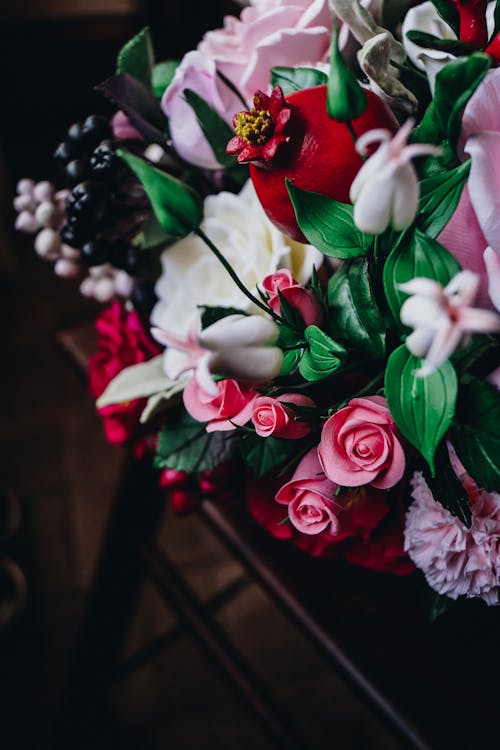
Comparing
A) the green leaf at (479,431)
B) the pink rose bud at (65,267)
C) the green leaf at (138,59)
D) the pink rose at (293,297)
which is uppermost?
the green leaf at (138,59)

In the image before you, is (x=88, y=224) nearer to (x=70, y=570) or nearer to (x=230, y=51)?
(x=230, y=51)

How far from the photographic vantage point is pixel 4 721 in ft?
3.71

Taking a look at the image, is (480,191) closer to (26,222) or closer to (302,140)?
(302,140)

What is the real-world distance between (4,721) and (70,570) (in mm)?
281

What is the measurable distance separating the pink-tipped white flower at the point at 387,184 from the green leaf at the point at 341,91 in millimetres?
36

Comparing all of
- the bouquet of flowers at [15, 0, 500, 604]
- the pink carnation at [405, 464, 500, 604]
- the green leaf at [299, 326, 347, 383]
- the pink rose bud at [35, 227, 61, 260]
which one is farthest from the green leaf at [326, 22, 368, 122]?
the pink rose bud at [35, 227, 61, 260]

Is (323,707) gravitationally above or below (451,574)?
below

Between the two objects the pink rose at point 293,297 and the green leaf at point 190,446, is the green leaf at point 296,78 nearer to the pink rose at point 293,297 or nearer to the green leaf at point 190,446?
the pink rose at point 293,297

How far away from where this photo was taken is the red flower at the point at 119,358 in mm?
519

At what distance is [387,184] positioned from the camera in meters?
0.25

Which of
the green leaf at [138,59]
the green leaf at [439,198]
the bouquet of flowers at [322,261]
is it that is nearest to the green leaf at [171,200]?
the bouquet of flowers at [322,261]

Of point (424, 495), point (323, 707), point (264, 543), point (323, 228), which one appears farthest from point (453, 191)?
point (323, 707)

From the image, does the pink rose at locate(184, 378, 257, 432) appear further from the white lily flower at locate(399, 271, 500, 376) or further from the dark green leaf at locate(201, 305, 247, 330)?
the white lily flower at locate(399, 271, 500, 376)

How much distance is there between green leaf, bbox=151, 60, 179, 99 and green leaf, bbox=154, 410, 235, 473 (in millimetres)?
236
